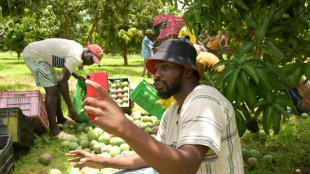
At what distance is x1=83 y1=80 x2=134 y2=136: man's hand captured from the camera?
44.6 inches

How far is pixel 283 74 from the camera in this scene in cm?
184

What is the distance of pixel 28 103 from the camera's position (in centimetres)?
422

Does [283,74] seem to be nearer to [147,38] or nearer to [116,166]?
[116,166]

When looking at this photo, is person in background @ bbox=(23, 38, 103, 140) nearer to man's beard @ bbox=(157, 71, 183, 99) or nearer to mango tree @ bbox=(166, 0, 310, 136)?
mango tree @ bbox=(166, 0, 310, 136)

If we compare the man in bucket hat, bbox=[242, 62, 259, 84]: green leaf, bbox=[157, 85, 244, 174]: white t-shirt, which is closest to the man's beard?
the man in bucket hat

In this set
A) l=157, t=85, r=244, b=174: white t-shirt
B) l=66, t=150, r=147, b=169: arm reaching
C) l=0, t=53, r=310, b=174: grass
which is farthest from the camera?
l=0, t=53, r=310, b=174: grass

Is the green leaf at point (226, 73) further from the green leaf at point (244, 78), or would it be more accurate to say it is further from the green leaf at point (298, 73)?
the green leaf at point (298, 73)

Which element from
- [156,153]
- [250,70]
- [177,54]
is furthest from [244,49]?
[156,153]

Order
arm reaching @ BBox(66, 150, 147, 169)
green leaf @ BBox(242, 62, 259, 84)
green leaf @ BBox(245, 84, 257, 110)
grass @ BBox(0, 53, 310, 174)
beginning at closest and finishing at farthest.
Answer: green leaf @ BBox(242, 62, 259, 84) < green leaf @ BBox(245, 84, 257, 110) < arm reaching @ BBox(66, 150, 147, 169) < grass @ BBox(0, 53, 310, 174)

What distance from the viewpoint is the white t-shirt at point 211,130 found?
4.41 ft

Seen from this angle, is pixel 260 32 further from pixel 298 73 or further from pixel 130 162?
pixel 130 162

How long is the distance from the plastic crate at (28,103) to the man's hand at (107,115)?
3.32m

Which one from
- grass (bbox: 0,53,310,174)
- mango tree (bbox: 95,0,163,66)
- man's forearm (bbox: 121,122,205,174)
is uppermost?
mango tree (bbox: 95,0,163,66)

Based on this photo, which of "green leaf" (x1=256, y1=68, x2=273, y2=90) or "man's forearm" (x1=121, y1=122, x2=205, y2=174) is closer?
"man's forearm" (x1=121, y1=122, x2=205, y2=174)
